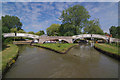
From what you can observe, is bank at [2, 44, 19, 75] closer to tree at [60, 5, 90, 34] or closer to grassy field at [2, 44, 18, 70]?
grassy field at [2, 44, 18, 70]

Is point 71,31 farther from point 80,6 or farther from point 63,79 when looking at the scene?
point 63,79

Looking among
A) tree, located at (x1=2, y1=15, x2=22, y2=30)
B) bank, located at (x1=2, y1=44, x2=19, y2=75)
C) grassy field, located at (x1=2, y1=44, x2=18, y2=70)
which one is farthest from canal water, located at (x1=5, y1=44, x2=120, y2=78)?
tree, located at (x1=2, y1=15, x2=22, y2=30)

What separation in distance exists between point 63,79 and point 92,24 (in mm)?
54199

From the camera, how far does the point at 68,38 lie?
104 ft

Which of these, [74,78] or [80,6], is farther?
[80,6]

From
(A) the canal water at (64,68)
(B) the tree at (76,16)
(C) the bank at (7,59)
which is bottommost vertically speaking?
(A) the canal water at (64,68)

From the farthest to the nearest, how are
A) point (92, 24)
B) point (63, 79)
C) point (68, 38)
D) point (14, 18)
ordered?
point (14, 18) → point (92, 24) → point (68, 38) → point (63, 79)

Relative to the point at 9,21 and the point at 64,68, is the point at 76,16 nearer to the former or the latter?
the point at 64,68

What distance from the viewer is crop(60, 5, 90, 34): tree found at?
3753 cm

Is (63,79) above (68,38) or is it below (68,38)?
below

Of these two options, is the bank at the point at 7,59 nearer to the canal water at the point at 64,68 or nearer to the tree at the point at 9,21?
the canal water at the point at 64,68

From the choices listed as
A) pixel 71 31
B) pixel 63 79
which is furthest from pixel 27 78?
pixel 71 31

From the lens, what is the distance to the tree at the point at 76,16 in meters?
37.5

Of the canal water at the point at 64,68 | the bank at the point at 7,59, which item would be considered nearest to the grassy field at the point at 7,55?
the bank at the point at 7,59
